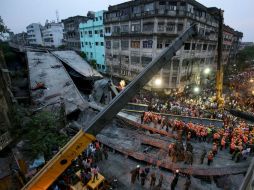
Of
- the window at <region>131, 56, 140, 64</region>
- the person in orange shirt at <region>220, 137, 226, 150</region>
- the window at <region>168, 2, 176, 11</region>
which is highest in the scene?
the window at <region>168, 2, 176, 11</region>

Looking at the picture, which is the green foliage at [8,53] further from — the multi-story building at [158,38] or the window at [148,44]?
the window at [148,44]

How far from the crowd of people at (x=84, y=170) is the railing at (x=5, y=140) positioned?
5415mm

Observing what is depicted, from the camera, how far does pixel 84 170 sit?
1415 cm

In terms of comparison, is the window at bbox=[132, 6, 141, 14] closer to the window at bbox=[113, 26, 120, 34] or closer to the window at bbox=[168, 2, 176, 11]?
the window at bbox=[113, 26, 120, 34]

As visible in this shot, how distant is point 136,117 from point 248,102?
713 inches

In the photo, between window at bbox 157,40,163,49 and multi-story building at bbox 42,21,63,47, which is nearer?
window at bbox 157,40,163,49

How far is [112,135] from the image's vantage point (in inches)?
760

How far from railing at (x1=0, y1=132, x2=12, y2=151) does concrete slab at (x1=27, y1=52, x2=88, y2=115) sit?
25.7 ft

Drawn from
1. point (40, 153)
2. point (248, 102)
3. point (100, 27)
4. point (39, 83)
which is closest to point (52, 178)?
point (40, 153)

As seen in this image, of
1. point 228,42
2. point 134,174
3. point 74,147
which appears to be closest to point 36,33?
point 228,42

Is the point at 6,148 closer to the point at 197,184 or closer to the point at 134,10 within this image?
the point at 197,184

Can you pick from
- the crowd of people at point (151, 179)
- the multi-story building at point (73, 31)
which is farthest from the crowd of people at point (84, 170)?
the multi-story building at point (73, 31)

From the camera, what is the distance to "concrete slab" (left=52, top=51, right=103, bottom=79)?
35.5 m

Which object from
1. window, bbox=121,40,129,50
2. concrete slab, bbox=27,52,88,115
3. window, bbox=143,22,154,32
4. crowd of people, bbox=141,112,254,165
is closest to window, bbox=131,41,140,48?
window, bbox=121,40,129,50
